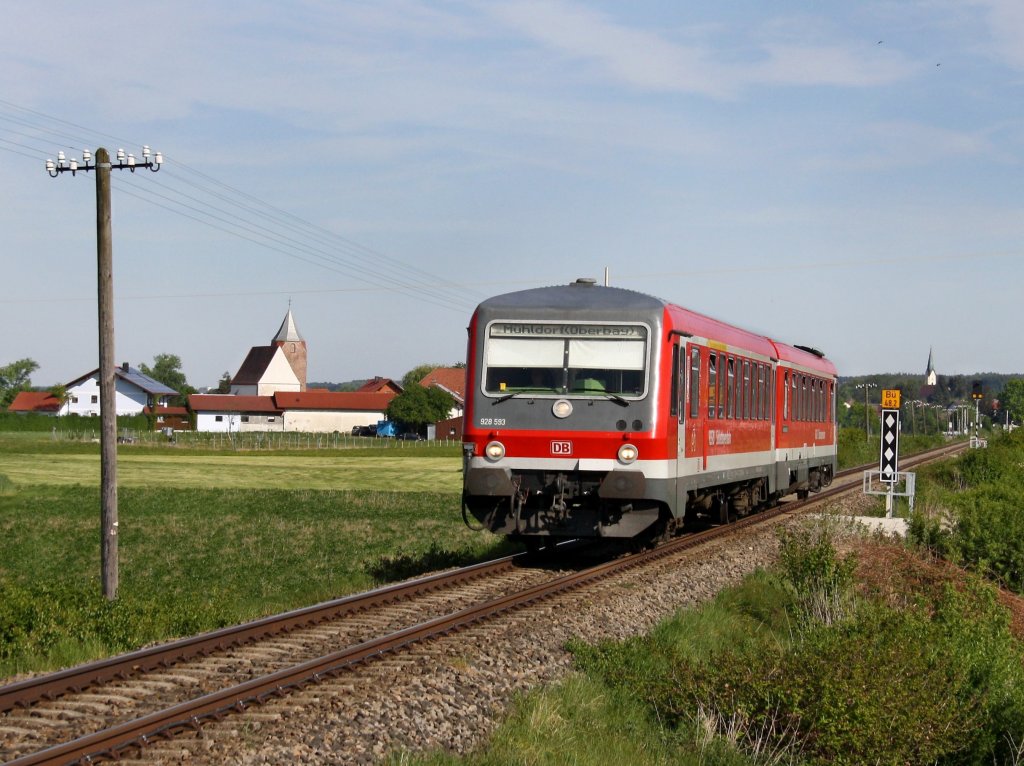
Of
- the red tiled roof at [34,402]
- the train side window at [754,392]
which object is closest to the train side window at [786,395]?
the train side window at [754,392]

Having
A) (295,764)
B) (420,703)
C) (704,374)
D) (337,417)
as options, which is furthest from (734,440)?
(337,417)

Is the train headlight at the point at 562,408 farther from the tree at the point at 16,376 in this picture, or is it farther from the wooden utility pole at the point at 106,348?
the tree at the point at 16,376

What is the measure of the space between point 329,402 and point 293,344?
44.2 metres

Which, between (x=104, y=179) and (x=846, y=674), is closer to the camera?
(x=846, y=674)

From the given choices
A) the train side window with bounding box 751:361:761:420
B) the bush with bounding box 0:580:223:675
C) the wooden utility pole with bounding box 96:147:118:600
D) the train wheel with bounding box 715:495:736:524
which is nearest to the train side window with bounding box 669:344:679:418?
the train wheel with bounding box 715:495:736:524

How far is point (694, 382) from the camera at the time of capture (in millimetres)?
16609

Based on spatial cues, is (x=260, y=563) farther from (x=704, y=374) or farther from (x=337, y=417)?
(x=337, y=417)

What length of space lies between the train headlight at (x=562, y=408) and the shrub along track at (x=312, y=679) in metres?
1.97

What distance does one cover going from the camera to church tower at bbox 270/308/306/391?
170625 mm

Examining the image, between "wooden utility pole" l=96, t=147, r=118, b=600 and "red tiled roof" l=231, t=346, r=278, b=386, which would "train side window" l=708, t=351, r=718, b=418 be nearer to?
"wooden utility pole" l=96, t=147, r=118, b=600

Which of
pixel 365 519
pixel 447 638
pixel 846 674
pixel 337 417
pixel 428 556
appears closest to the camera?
pixel 846 674

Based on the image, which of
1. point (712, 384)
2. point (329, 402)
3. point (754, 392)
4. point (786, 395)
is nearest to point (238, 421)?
point (329, 402)

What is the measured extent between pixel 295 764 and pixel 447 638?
3.81 meters

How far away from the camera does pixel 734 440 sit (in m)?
19.2
